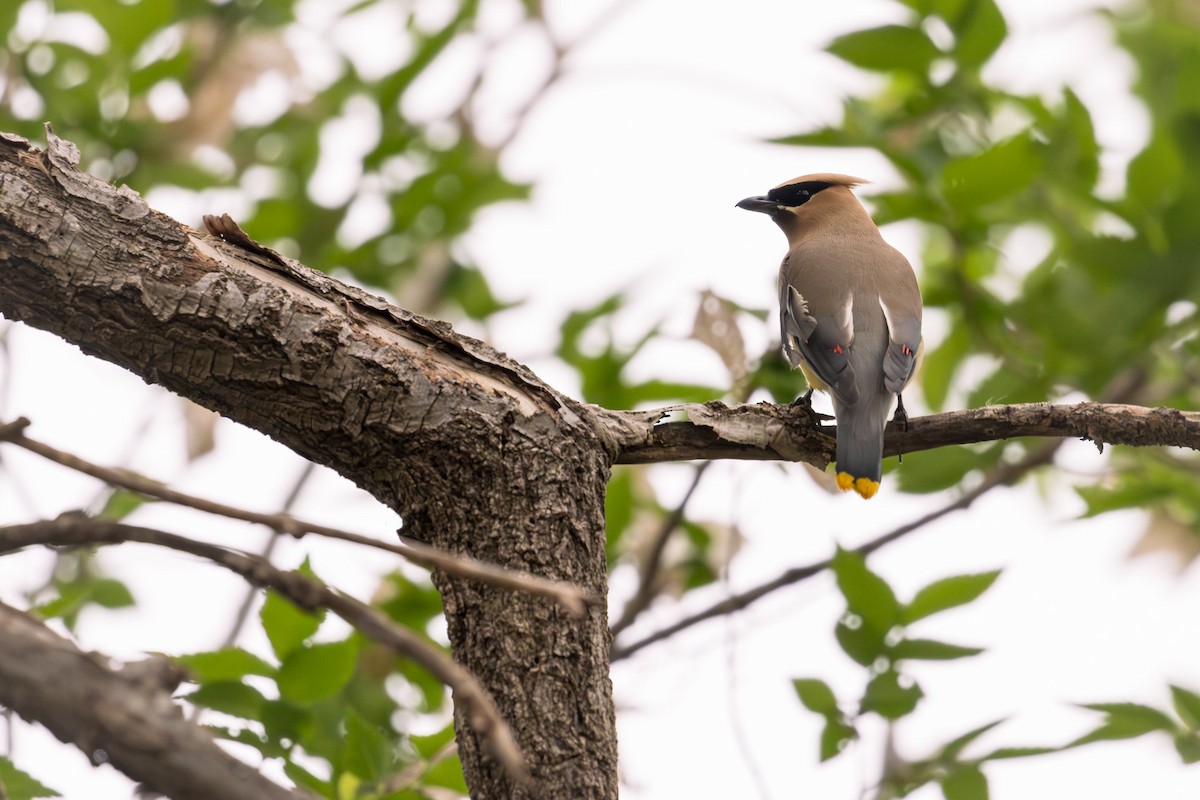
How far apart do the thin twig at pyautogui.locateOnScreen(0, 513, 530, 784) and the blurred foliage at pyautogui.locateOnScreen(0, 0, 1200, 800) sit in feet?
5.38

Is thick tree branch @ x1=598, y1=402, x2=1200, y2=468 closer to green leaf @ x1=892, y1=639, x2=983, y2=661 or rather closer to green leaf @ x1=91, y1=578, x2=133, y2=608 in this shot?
green leaf @ x1=892, y1=639, x2=983, y2=661

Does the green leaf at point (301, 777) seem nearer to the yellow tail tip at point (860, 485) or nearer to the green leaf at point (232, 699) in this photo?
the green leaf at point (232, 699)

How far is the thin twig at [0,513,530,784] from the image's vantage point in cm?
111

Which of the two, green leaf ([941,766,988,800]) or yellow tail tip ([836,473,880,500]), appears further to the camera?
green leaf ([941,766,988,800])

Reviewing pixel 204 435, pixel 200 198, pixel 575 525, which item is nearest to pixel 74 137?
pixel 200 198

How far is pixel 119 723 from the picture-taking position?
42.0 inches

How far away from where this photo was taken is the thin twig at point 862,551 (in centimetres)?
371

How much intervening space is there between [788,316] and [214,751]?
2.70m

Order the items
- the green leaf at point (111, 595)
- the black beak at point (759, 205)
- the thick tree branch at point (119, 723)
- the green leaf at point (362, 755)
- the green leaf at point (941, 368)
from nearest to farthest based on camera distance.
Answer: the thick tree branch at point (119, 723), the green leaf at point (362, 755), the green leaf at point (111, 595), the green leaf at point (941, 368), the black beak at point (759, 205)

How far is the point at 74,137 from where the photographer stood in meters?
4.27

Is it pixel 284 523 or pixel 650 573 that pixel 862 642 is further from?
pixel 284 523

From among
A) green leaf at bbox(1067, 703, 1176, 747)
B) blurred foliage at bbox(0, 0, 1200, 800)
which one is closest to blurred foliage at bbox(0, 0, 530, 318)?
blurred foliage at bbox(0, 0, 1200, 800)

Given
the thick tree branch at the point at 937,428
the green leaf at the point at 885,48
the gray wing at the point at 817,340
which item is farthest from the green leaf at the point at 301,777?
the green leaf at the point at 885,48

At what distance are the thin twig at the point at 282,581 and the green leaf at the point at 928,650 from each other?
182cm
